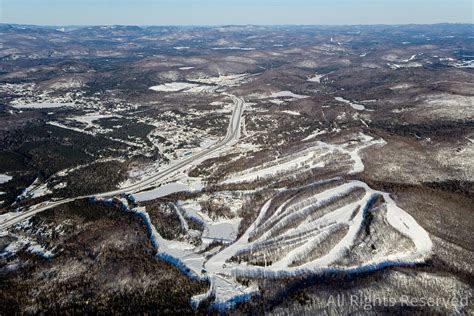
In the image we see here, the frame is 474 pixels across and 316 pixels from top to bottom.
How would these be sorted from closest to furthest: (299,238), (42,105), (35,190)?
(299,238)
(35,190)
(42,105)

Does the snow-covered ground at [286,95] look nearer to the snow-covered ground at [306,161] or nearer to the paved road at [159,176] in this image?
the paved road at [159,176]

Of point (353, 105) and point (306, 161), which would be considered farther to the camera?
point (353, 105)

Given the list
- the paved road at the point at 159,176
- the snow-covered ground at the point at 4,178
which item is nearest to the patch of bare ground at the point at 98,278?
the paved road at the point at 159,176

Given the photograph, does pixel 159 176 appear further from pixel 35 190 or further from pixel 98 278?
pixel 98 278

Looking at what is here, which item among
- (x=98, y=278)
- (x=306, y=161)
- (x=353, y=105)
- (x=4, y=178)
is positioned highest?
(x=353, y=105)

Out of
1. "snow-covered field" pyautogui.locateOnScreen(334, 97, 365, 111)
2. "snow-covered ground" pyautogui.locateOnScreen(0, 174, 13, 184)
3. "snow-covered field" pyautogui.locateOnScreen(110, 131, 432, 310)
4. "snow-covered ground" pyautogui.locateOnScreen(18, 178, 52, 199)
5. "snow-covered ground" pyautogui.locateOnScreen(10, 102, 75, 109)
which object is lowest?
"snow-covered ground" pyautogui.locateOnScreen(18, 178, 52, 199)

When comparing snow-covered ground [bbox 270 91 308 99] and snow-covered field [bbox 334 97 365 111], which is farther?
snow-covered ground [bbox 270 91 308 99]

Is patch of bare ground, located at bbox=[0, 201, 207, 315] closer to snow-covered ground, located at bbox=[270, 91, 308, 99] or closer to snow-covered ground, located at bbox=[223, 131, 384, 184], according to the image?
snow-covered ground, located at bbox=[223, 131, 384, 184]

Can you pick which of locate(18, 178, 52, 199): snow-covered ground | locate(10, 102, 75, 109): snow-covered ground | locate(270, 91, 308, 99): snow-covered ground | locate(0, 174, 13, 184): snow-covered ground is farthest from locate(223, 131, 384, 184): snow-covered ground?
locate(10, 102, 75, 109): snow-covered ground

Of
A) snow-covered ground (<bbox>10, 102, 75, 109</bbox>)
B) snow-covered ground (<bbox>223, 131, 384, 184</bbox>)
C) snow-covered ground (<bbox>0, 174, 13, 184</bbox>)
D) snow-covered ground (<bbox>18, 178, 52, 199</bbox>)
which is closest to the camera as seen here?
snow-covered ground (<bbox>18, 178, 52, 199</bbox>)

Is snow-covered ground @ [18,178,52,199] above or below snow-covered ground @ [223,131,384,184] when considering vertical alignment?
below

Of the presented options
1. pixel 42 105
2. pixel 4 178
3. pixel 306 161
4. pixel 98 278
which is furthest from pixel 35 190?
pixel 42 105

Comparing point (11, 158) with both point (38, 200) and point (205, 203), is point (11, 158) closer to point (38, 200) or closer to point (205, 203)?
point (38, 200)
